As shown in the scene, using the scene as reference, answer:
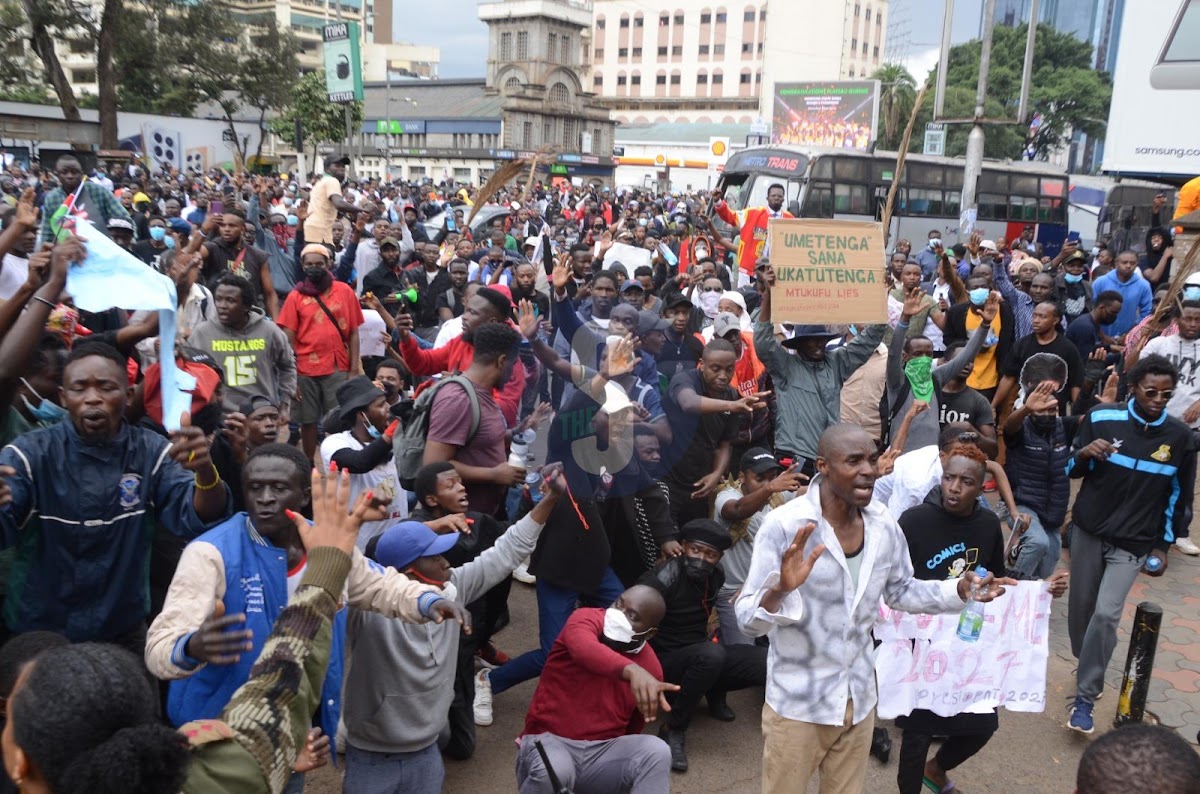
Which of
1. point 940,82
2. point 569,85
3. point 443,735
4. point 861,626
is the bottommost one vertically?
point 443,735

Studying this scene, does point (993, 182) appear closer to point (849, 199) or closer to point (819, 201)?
point (849, 199)

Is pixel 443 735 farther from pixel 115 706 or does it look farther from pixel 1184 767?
pixel 1184 767

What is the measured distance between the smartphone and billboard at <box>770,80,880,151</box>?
91.3 feet

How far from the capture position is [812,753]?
3.33m

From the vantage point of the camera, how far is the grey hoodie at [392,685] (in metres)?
3.25

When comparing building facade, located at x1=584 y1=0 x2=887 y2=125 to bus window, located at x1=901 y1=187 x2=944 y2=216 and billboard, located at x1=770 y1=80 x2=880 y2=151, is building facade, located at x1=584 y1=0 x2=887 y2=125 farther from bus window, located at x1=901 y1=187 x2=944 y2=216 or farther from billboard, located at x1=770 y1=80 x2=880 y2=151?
bus window, located at x1=901 y1=187 x2=944 y2=216

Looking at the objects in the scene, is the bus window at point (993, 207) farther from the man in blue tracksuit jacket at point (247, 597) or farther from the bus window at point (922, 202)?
the man in blue tracksuit jacket at point (247, 597)

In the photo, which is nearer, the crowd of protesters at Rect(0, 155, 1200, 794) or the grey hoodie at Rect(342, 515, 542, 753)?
the crowd of protesters at Rect(0, 155, 1200, 794)

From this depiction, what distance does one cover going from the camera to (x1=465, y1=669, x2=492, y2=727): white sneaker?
4680 mm

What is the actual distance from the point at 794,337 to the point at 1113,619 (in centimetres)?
233

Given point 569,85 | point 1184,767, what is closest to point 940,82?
point 1184,767

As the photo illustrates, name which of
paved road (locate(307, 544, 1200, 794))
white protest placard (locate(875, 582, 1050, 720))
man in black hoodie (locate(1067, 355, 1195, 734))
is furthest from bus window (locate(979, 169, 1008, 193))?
white protest placard (locate(875, 582, 1050, 720))

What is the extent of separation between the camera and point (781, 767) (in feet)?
10.9

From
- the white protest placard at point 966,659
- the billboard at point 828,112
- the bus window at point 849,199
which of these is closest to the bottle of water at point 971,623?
the white protest placard at point 966,659
